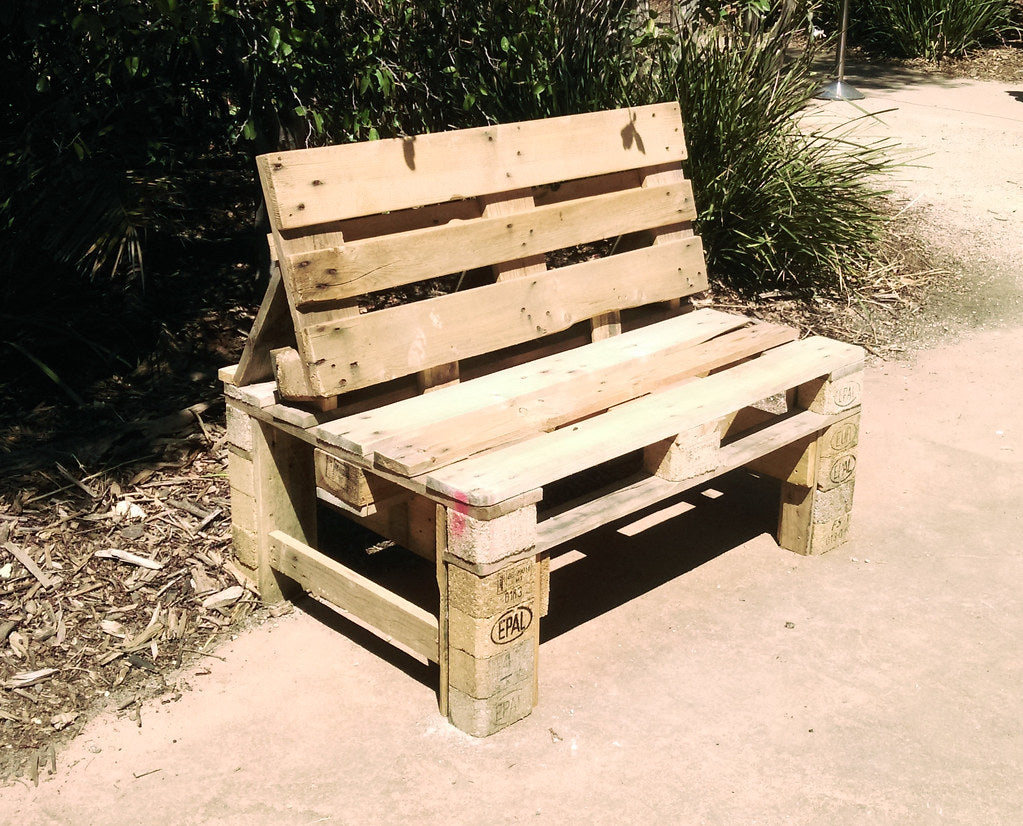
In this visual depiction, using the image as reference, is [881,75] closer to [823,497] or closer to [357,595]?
[823,497]

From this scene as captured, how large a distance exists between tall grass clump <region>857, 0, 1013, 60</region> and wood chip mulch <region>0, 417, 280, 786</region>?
10009 mm

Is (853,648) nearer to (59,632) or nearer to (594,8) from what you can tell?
(59,632)

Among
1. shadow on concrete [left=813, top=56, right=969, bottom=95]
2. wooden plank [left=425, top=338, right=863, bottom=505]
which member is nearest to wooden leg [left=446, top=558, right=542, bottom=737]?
wooden plank [left=425, top=338, right=863, bottom=505]

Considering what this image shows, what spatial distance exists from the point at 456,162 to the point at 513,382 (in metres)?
0.68

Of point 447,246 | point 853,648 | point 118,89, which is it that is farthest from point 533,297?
point 118,89

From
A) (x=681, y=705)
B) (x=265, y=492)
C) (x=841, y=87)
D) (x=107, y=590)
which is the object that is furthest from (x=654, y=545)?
(x=841, y=87)

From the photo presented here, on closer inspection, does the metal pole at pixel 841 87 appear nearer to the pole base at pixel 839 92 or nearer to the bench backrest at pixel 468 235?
the pole base at pixel 839 92

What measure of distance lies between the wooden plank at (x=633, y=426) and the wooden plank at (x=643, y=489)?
0.17m

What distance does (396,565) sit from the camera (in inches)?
165

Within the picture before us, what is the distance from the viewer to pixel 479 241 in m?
3.80

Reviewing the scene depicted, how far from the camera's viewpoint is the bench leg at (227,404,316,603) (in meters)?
3.73

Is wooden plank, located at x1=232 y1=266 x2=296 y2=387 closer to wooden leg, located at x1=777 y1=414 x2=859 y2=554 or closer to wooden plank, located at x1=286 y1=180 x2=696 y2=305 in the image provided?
wooden plank, located at x1=286 y1=180 x2=696 y2=305

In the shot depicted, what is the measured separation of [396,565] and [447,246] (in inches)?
44.3

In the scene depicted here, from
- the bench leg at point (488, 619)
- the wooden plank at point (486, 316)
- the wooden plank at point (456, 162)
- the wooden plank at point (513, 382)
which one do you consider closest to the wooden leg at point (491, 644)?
the bench leg at point (488, 619)
